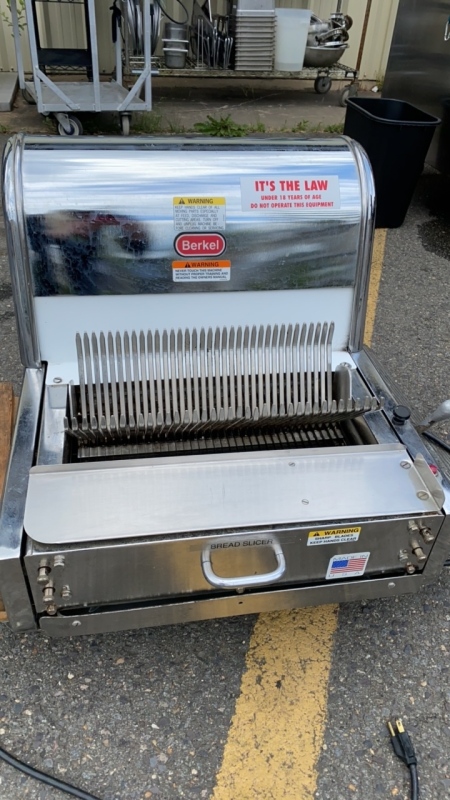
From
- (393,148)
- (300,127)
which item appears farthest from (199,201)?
(300,127)

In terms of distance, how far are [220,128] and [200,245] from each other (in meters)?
4.33

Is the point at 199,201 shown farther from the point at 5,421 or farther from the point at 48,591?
the point at 48,591

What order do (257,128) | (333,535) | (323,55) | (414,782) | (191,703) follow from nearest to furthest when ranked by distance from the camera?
(333,535)
(414,782)
(191,703)
(257,128)
(323,55)

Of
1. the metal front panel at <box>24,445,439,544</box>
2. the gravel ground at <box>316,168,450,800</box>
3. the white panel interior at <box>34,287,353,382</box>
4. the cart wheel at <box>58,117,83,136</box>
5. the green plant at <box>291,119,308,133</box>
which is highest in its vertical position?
the white panel interior at <box>34,287,353,382</box>

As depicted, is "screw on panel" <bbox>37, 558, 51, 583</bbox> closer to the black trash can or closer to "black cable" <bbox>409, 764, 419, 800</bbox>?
"black cable" <bbox>409, 764, 419, 800</bbox>

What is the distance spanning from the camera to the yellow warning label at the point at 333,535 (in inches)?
47.9

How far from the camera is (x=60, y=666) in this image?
1.53 meters

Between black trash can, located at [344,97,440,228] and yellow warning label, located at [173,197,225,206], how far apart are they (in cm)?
253

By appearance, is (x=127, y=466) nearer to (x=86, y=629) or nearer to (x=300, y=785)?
(x=86, y=629)

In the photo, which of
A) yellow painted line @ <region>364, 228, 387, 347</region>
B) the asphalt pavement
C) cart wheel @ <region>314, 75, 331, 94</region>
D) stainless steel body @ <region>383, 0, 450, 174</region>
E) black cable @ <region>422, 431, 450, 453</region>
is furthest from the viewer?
cart wheel @ <region>314, 75, 331, 94</region>

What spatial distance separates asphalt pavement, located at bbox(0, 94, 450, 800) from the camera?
135 centimetres

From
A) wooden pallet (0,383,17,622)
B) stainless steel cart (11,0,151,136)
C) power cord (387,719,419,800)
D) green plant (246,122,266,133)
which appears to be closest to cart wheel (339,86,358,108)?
green plant (246,122,266,133)

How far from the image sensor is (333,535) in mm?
1227

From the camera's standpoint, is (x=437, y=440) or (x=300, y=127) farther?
(x=300, y=127)
